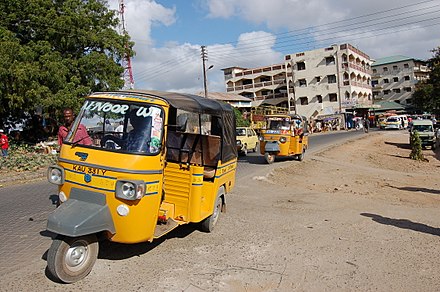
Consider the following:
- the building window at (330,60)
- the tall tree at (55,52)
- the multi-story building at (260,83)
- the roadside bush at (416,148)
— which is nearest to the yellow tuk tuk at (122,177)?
the tall tree at (55,52)

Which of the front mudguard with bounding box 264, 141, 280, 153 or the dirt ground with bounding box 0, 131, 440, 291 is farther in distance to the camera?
the front mudguard with bounding box 264, 141, 280, 153

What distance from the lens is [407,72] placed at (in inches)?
3110

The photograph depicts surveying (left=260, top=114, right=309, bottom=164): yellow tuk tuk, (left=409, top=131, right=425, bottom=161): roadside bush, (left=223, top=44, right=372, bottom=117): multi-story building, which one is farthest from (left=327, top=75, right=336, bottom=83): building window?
(left=260, top=114, right=309, bottom=164): yellow tuk tuk

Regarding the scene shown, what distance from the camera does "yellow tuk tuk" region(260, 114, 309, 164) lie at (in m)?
15.5

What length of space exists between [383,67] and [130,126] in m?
89.3

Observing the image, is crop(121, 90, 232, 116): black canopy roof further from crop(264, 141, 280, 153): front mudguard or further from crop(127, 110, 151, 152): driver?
crop(264, 141, 280, 153): front mudguard

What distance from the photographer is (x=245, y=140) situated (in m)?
20.5

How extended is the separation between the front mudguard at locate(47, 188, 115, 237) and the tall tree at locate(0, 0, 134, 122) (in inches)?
636

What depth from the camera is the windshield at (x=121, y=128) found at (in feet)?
14.4

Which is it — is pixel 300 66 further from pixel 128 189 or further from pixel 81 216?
pixel 81 216

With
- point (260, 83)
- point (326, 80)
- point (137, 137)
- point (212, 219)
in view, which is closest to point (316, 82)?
point (326, 80)

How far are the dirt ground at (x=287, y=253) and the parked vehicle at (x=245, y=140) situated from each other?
419 inches

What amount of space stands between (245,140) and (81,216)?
16908mm

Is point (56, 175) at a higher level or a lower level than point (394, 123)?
higher
